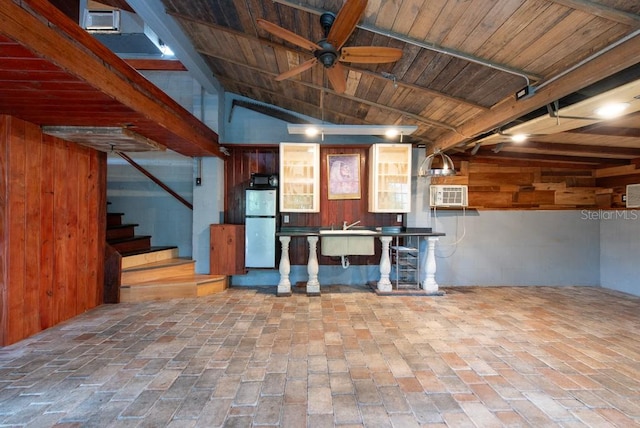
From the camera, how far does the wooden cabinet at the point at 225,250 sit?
4473 millimetres

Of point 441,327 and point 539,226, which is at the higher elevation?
point 539,226

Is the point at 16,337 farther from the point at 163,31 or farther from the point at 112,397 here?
the point at 163,31

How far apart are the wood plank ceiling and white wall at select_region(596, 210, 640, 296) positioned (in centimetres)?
96

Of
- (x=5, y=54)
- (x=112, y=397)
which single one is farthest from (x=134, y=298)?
(x=5, y=54)

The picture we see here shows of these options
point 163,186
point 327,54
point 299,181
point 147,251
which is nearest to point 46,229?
point 147,251

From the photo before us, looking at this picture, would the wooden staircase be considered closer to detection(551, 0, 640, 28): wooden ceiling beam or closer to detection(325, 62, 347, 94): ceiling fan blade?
detection(325, 62, 347, 94): ceiling fan blade

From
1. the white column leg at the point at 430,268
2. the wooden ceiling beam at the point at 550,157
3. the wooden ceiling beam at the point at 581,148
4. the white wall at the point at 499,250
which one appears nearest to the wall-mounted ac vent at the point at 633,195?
the wooden ceiling beam at the point at 550,157

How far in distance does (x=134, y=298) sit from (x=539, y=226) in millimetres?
6568

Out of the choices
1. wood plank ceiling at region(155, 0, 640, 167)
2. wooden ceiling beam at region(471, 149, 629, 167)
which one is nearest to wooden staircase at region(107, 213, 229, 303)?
wood plank ceiling at region(155, 0, 640, 167)

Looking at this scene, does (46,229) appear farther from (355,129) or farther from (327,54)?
(355,129)

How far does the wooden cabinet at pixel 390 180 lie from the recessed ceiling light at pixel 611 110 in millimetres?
2299

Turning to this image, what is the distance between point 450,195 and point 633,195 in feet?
9.18

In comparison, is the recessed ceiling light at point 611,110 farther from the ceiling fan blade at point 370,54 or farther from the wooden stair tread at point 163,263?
the wooden stair tread at point 163,263

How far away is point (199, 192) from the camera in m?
4.68
